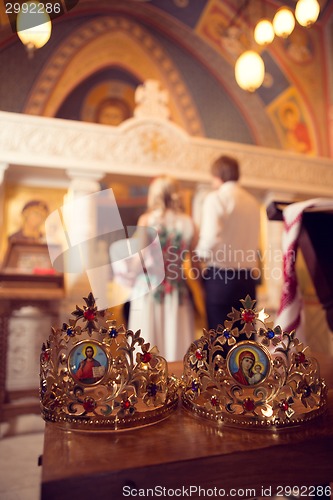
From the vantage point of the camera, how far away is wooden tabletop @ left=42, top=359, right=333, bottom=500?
1.76 ft

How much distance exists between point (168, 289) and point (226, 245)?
563 mm

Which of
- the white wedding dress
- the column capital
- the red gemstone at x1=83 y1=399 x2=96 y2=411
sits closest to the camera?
the red gemstone at x1=83 y1=399 x2=96 y2=411

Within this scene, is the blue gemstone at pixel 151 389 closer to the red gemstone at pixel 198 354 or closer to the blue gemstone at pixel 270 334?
the red gemstone at pixel 198 354

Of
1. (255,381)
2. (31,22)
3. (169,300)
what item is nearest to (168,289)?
(169,300)

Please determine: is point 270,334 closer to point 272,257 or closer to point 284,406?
point 284,406

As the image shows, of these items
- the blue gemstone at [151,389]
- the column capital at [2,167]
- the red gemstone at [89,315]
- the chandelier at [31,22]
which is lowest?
the blue gemstone at [151,389]

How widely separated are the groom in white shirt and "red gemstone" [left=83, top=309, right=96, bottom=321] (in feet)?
5.01

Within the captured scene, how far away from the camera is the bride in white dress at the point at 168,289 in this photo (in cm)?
256

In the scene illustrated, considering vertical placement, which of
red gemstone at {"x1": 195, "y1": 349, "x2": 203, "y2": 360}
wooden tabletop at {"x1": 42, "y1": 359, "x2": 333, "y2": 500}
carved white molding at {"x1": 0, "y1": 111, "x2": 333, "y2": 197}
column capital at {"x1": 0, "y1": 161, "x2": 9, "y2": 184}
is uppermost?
carved white molding at {"x1": 0, "y1": 111, "x2": 333, "y2": 197}

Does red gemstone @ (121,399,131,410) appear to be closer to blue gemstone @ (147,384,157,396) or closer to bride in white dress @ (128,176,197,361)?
blue gemstone @ (147,384,157,396)

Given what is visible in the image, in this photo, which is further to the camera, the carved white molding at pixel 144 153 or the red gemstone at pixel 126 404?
the carved white molding at pixel 144 153

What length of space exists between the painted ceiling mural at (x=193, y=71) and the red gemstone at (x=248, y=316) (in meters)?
3.87

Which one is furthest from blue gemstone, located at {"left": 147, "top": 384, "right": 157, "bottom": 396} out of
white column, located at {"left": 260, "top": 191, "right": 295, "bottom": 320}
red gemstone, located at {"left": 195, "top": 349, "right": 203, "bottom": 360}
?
white column, located at {"left": 260, "top": 191, "right": 295, "bottom": 320}

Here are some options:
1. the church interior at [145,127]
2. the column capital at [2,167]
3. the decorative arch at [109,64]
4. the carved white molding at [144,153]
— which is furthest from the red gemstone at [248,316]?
the decorative arch at [109,64]
